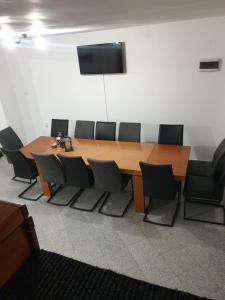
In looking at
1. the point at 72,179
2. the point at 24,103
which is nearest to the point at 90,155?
the point at 72,179

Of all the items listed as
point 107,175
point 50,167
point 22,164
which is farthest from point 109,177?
point 22,164

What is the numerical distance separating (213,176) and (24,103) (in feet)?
14.0

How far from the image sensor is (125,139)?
4254 millimetres

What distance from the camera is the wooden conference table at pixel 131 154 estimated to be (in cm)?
324

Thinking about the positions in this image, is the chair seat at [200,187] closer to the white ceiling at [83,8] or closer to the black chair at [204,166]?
the black chair at [204,166]

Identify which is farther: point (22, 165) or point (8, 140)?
point (8, 140)

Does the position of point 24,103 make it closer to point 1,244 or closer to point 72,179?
point 72,179

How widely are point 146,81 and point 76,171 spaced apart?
6.59ft

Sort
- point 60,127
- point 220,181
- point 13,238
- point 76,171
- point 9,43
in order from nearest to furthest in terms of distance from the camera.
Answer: point 13,238, point 220,181, point 76,171, point 60,127, point 9,43

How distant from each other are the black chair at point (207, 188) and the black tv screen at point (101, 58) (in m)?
2.27

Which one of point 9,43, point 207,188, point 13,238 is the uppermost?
point 9,43

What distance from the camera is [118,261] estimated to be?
276 cm

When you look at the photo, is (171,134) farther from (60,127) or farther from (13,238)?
(13,238)

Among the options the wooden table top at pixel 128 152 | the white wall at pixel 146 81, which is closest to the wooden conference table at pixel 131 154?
the wooden table top at pixel 128 152
